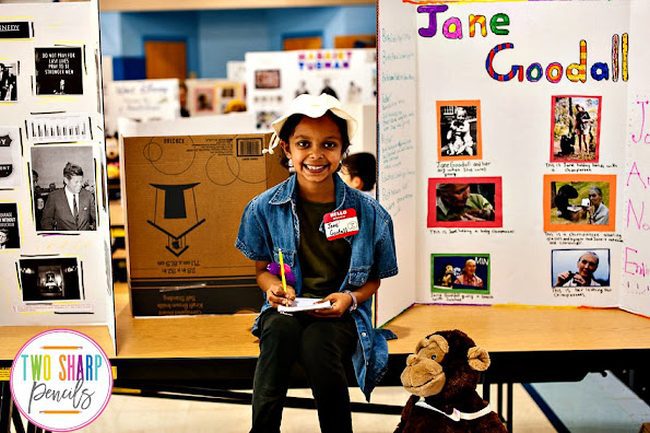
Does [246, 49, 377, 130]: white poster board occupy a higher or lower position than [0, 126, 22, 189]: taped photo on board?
higher

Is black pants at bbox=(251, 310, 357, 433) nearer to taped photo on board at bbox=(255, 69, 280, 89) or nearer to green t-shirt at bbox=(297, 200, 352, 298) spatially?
green t-shirt at bbox=(297, 200, 352, 298)

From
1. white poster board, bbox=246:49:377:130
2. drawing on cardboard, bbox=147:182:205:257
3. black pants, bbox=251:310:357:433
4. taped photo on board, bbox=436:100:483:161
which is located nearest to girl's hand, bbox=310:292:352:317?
black pants, bbox=251:310:357:433

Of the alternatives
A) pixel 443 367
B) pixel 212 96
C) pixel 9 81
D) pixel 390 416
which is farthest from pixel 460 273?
pixel 212 96

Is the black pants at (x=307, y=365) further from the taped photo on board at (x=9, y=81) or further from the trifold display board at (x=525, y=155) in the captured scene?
the taped photo on board at (x=9, y=81)

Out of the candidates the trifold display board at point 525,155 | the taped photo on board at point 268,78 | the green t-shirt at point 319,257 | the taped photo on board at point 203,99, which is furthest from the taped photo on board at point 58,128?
the taped photo on board at point 203,99

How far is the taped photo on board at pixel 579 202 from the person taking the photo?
265 centimetres

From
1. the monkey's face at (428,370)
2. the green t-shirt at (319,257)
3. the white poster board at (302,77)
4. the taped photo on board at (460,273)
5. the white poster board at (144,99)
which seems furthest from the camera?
the white poster board at (144,99)

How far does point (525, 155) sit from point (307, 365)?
3.84 ft

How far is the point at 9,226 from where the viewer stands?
2.43m

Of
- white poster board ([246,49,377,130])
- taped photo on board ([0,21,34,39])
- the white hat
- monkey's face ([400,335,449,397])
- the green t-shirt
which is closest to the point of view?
monkey's face ([400,335,449,397])

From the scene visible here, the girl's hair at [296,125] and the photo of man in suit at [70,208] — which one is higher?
the girl's hair at [296,125]

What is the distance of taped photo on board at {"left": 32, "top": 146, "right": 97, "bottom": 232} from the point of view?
7.90ft

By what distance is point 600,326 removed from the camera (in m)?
2.48

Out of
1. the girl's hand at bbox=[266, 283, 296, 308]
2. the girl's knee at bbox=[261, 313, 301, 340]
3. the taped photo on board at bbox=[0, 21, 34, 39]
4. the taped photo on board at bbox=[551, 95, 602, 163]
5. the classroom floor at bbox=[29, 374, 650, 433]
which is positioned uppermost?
the taped photo on board at bbox=[0, 21, 34, 39]
